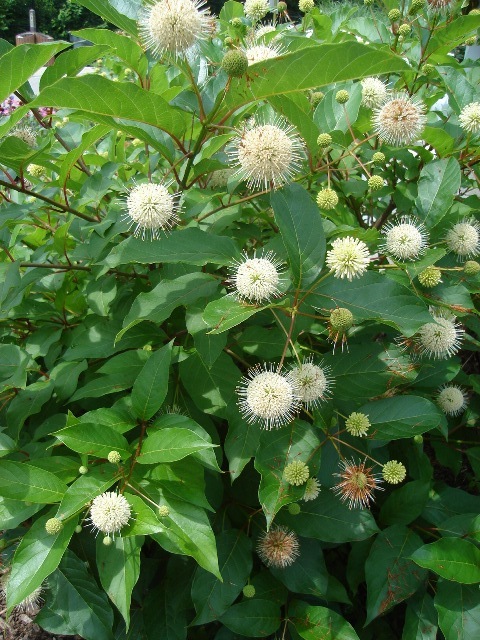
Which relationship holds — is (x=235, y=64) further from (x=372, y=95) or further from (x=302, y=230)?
(x=372, y=95)

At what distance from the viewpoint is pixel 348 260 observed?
4.52ft

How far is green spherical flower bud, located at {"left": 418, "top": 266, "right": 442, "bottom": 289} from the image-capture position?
1552mm

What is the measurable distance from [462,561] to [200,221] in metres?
1.18

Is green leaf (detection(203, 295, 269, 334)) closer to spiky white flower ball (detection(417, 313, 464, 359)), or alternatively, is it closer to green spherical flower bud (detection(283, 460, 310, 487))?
green spherical flower bud (detection(283, 460, 310, 487))

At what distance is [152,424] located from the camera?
1.51 metres

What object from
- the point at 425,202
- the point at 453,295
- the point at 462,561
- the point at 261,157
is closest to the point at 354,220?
the point at 425,202

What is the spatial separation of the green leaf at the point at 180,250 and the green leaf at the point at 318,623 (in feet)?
3.58

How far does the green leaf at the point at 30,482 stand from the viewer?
1.36 metres

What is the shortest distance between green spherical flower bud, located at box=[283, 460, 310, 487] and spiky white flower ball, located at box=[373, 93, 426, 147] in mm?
953

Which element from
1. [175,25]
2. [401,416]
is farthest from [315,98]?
[401,416]

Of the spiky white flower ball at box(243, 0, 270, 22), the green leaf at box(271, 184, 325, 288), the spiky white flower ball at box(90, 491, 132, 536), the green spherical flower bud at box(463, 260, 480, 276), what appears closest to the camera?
the spiky white flower ball at box(90, 491, 132, 536)

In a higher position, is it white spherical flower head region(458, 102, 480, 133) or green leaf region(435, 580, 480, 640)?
white spherical flower head region(458, 102, 480, 133)

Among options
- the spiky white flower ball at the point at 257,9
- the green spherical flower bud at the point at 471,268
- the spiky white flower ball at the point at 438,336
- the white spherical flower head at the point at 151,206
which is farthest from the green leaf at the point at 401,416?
the spiky white flower ball at the point at 257,9

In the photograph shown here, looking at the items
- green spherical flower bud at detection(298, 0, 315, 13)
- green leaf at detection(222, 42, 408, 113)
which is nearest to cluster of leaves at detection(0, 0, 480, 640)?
green leaf at detection(222, 42, 408, 113)
